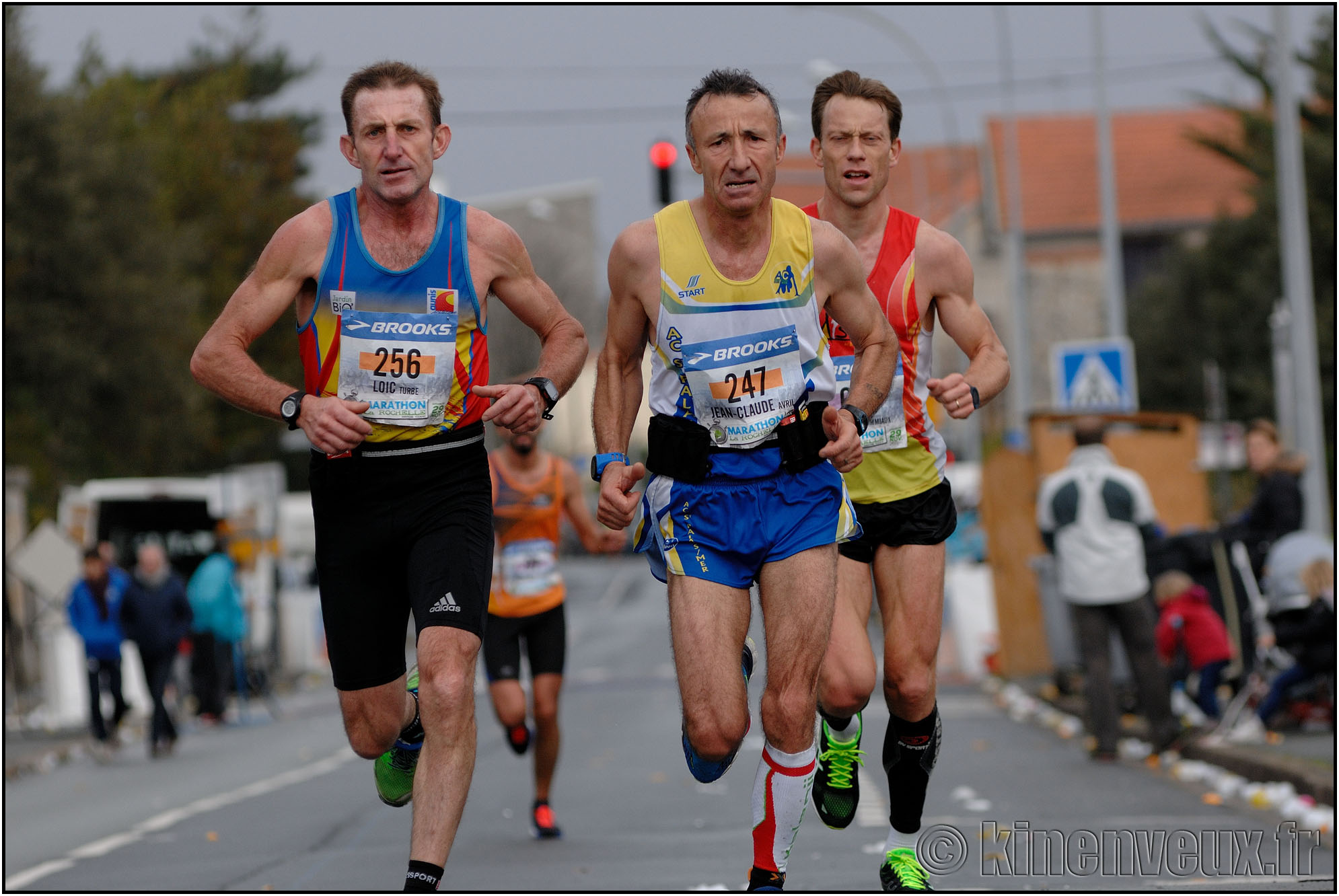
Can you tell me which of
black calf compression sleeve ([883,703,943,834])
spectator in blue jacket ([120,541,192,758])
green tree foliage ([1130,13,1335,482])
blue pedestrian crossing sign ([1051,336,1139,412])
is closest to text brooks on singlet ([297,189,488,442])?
black calf compression sleeve ([883,703,943,834])

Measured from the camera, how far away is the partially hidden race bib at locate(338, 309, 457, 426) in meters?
6.56

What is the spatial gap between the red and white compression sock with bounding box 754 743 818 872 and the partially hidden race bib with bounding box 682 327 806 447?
1024 mm

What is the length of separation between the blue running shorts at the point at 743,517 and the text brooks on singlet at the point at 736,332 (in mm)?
102

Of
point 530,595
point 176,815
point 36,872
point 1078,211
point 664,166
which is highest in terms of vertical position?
point 1078,211

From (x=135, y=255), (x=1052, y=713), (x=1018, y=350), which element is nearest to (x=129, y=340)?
(x=135, y=255)

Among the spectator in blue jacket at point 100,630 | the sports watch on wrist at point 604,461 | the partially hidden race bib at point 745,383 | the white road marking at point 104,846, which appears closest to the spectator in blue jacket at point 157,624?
the spectator in blue jacket at point 100,630

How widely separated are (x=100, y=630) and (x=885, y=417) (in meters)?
14.9

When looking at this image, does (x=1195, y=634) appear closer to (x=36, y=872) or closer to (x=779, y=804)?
(x=36, y=872)

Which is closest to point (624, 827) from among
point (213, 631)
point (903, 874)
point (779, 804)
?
point (903, 874)

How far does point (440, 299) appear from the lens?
660 cm

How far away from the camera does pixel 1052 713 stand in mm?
18297

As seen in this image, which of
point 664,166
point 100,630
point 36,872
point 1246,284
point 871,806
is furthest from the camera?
point 1246,284

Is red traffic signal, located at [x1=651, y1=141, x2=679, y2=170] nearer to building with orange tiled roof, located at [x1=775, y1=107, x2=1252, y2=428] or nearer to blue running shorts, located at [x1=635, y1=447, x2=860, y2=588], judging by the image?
blue running shorts, located at [x1=635, y1=447, x2=860, y2=588]

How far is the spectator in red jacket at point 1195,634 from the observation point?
14469mm
